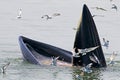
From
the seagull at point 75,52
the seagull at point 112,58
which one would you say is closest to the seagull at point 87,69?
the seagull at point 75,52

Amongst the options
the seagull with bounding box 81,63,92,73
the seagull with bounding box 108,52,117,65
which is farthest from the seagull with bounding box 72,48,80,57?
the seagull with bounding box 108,52,117,65

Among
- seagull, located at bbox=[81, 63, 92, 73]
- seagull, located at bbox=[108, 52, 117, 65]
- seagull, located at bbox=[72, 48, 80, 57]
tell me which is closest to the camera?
seagull, located at bbox=[81, 63, 92, 73]

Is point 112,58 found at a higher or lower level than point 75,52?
lower

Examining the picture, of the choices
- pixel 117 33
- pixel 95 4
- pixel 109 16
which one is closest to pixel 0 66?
pixel 117 33

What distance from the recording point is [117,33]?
60.5 metres

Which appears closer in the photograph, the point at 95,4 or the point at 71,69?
the point at 71,69

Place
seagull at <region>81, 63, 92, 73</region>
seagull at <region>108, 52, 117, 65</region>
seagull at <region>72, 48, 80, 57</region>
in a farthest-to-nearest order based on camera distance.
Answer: seagull at <region>108, 52, 117, 65</region>
seagull at <region>72, 48, 80, 57</region>
seagull at <region>81, 63, 92, 73</region>

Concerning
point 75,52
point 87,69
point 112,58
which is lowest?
point 112,58

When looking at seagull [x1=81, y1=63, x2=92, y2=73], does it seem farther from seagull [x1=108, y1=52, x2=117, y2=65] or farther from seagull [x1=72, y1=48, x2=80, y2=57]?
seagull [x1=108, y1=52, x2=117, y2=65]

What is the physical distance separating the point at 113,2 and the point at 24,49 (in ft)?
124

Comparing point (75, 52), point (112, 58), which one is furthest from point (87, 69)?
point (112, 58)

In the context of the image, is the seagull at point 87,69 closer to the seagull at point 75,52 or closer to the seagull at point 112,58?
the seagull at point 75,52

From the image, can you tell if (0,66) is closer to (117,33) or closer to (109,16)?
(117,33)

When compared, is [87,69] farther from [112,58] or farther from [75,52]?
[112,58]
